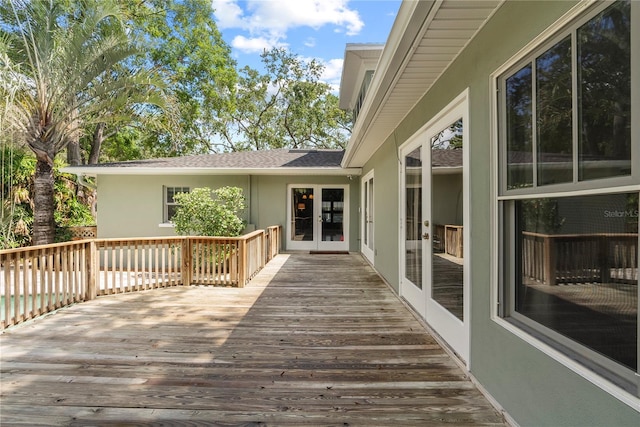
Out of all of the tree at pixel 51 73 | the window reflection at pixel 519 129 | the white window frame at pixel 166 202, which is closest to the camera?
the window reflection at pixel 519 129

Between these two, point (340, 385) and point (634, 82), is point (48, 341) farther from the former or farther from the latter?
point (634, 82)

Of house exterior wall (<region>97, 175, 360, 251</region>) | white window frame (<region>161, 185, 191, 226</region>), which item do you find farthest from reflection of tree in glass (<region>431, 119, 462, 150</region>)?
white window frame (<region>161, 185, 191, 226</region>)

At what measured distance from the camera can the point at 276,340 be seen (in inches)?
130

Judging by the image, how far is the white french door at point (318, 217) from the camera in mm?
9648

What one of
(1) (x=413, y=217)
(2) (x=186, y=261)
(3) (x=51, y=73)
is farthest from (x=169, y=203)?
(1) (x=413, y=217)

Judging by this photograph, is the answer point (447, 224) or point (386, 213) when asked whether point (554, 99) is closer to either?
point (447, 224)

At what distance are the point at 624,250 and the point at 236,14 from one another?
1646 cm

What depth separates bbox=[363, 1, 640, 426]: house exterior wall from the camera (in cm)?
149

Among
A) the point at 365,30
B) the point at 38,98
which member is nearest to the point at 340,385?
the point at 38,98

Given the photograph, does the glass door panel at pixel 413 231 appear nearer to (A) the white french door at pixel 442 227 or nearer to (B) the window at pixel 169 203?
(A) the white french door at pixel 442 227

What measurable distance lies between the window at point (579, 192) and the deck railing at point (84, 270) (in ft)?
14.9

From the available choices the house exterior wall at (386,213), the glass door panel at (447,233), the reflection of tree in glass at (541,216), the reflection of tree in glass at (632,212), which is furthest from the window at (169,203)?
the reflection of tree in glass at (632,212)

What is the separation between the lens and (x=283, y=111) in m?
20.5

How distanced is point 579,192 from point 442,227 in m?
1.74
